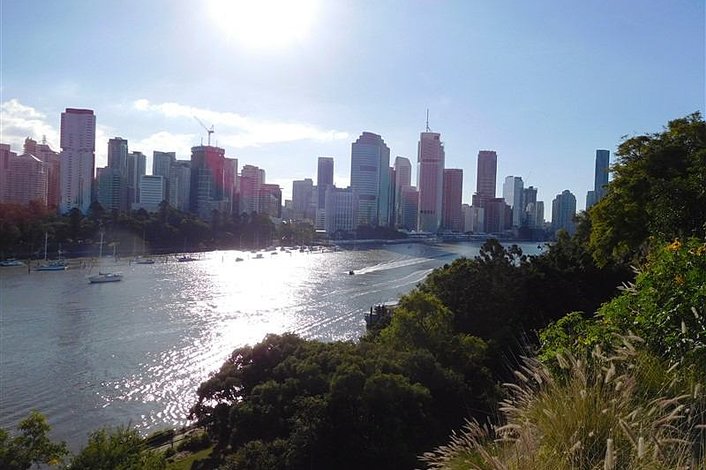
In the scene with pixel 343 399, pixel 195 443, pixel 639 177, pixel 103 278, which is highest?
pixel 639 177

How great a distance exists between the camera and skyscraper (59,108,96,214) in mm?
31562

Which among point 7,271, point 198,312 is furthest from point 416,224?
point 198,312

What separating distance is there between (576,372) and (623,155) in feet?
22.3

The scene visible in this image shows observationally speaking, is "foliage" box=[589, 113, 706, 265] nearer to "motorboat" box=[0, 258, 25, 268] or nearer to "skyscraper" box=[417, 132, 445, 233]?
"motorboat" box=[0, 258, 25, 268]

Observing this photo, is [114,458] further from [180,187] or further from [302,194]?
[302,194]

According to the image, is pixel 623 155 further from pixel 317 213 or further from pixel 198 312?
pixel 317 213

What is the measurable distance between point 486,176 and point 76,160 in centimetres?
3112

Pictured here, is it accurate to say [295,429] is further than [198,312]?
No

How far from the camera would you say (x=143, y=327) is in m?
11.7

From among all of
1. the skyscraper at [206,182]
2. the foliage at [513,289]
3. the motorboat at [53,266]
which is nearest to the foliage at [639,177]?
the foliage at [513,289]

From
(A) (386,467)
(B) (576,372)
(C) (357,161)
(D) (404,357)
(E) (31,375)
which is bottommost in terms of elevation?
(E) (31,375)

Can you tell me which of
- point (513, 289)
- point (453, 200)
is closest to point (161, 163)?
point (453, 200)

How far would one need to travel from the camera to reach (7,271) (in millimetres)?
19188

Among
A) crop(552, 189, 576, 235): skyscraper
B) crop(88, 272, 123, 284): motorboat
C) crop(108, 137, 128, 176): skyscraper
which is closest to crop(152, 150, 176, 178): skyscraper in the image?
crop(108, 137, 128, 176): skyscraper
